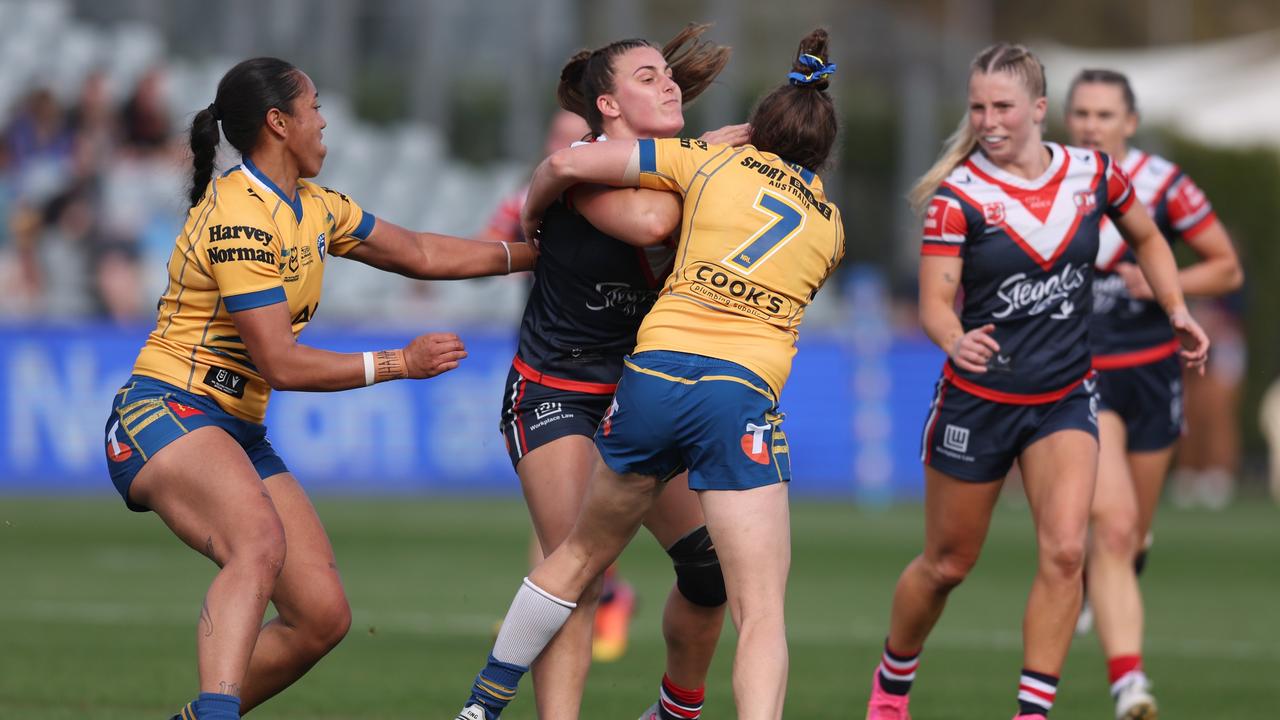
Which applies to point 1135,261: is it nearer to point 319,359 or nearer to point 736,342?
point 736,342

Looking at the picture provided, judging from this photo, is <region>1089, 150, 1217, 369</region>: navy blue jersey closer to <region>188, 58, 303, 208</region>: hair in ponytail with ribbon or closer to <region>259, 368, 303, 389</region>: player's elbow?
<region>188, 58, 303, 208</region>: hair in ponytail with ribbon

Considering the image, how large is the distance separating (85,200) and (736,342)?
15.7 m

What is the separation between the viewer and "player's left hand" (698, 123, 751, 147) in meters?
5.62

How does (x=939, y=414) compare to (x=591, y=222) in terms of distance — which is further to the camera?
(x=939, y=414)

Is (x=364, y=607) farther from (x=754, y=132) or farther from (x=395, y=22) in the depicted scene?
(x=395, y=22)

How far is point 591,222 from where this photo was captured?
18.6 feet

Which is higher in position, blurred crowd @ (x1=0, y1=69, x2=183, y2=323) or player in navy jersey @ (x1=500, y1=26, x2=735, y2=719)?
blurred crowd @ (x1=0, y1=69, x2=183, y2=323)

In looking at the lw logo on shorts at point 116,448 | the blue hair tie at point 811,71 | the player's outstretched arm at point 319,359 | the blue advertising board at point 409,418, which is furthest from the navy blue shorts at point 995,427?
the blue advertising board at point 409,418

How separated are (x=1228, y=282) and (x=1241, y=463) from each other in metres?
17.1

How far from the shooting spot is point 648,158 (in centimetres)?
543

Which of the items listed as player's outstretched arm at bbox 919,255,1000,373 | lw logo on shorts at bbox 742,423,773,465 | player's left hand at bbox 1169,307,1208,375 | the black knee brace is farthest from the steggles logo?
lw logo on shorts at bbox 742,423,773,465

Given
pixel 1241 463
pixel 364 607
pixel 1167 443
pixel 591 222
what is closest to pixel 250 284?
pixel 591 222

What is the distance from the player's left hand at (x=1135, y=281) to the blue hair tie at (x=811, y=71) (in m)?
2.78

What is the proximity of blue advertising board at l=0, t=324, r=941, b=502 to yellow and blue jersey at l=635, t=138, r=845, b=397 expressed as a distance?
11638mm
